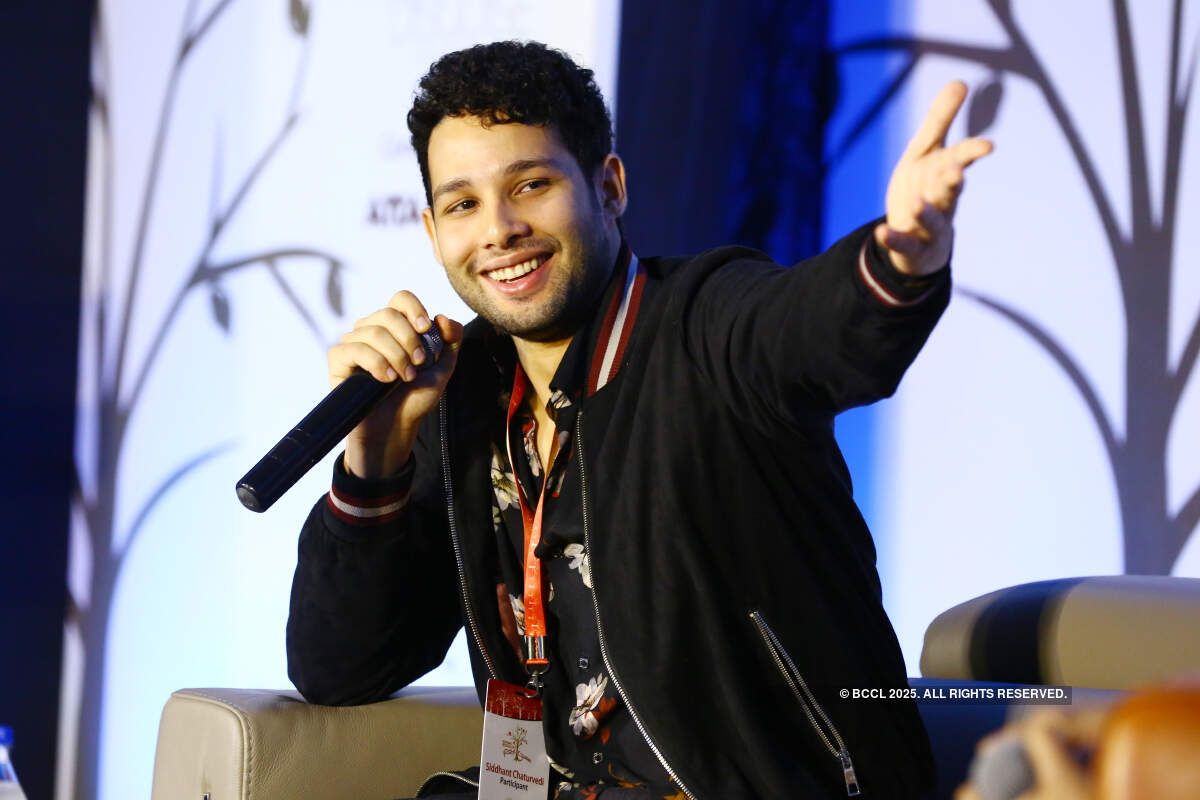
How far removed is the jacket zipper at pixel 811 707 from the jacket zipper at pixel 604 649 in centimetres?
15

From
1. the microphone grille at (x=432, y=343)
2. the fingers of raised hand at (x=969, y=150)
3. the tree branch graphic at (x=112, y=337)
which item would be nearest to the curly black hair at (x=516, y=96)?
the microphone grille at (x=432, y=343)

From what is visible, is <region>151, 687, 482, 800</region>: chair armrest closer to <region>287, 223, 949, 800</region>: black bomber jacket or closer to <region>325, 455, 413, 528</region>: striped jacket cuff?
<region>287, 223, 949, 800</region>: black bomber jacket

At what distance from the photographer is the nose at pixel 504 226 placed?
1501 mm

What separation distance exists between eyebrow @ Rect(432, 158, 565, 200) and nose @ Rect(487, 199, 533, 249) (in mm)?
47

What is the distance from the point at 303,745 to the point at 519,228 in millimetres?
705

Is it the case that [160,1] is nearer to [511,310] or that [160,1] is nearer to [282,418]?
[282,418]

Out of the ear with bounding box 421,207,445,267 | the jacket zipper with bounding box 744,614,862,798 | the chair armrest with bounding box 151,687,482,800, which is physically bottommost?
the chair armrest with bounding box 151,687,482,800

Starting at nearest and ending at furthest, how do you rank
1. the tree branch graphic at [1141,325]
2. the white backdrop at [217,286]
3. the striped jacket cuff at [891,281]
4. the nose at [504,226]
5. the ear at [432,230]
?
the striped jacket cuff at [891,281], the nose at [504,226], the ear at [432,230], the tree branch graphic at [1141,325], the white backdrop at [217,286]

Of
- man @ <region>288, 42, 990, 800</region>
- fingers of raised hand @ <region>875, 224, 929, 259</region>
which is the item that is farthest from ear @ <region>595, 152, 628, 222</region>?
fingers of raised hand @ <region>875, 224, 929, 259</region>

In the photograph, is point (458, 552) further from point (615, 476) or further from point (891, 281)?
point (891, 281)

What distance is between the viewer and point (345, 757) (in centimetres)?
141

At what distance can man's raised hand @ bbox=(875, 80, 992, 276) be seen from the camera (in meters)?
0.85

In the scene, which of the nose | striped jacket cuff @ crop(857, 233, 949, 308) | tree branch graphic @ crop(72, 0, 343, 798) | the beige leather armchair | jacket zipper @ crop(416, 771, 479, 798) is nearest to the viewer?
striped jacket cuff @ crop(857, 233, 949, 308)

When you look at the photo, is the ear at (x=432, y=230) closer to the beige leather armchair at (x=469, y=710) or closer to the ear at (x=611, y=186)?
the ear at (x=611, y=186)
